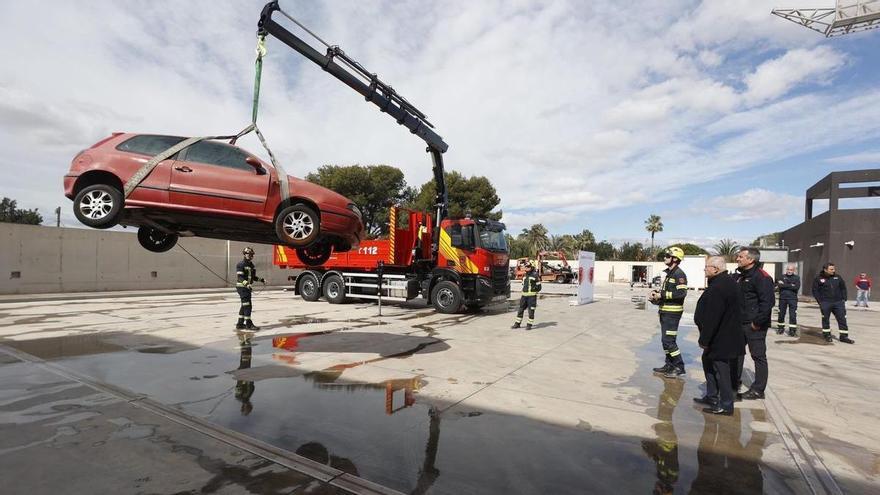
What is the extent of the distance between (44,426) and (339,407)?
2391 mm

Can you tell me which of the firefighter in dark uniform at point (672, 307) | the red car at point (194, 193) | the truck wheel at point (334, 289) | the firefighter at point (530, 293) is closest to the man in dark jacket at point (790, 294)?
the firefighter at point (530, 293)

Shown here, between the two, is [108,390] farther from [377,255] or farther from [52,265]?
[52,265]

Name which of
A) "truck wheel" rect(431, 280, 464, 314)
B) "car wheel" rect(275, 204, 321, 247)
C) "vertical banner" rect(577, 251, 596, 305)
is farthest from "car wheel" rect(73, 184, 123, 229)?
"vertical banner" rect(577, 251, 596, 305)

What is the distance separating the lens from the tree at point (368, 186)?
34656 millimetres

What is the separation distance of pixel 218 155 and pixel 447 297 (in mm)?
8281

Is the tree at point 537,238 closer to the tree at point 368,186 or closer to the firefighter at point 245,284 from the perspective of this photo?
the tree at point 368,186

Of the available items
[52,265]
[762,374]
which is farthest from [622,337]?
[52,265]

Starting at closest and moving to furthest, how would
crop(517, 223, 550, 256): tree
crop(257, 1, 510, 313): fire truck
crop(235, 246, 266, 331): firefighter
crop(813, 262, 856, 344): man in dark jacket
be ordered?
crop(235, 246, 266, 331): firefighter, crop(813, 262, 856, 344): man in dark jacket, crop(257, 1, 510, 313): fire truck, crop(517, 223, 550, 256): tree

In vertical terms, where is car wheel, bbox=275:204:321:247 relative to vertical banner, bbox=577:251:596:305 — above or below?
above

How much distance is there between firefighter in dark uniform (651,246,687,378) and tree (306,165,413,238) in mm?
28629

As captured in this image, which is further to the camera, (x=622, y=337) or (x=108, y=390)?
(x=622, y=337)

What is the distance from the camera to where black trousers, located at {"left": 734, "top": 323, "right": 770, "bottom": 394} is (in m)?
5.18

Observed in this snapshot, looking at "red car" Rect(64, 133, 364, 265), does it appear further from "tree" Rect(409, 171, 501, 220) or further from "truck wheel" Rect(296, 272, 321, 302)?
"tree" Rect(409, 171, 501, 220)

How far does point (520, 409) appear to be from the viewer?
4.46 meters
